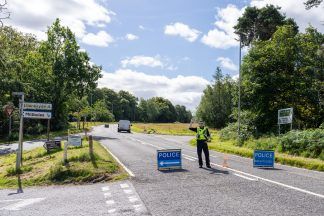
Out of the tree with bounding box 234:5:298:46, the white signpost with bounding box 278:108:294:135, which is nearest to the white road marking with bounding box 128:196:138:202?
the white signpost with bounding box 278:108:294:135

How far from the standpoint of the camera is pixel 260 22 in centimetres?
4872

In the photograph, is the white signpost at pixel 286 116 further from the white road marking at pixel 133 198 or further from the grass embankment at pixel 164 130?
the grass embankment at pixel 164 130

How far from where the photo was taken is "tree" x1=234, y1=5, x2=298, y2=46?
47.9 meters

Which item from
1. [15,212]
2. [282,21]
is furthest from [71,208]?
[282,21]

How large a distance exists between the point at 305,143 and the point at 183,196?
1415 centimetres

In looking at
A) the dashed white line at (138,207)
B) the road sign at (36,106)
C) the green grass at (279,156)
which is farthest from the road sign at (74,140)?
the dashed white line at (138,207)

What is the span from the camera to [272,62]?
33.4 m

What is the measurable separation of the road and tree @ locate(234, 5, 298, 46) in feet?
122

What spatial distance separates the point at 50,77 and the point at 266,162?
44.7 m

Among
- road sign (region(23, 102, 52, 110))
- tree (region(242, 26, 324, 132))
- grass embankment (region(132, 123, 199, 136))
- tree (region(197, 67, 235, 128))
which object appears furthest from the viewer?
tree (region(197, 67, 235, 128))

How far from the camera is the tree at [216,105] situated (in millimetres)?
82750

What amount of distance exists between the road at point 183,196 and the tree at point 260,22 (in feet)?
122

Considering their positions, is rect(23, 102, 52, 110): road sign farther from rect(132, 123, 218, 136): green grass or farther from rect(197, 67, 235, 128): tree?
rect(197, 67, 235, 128): tree

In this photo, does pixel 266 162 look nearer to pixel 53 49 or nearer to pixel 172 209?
pixel 172 209
